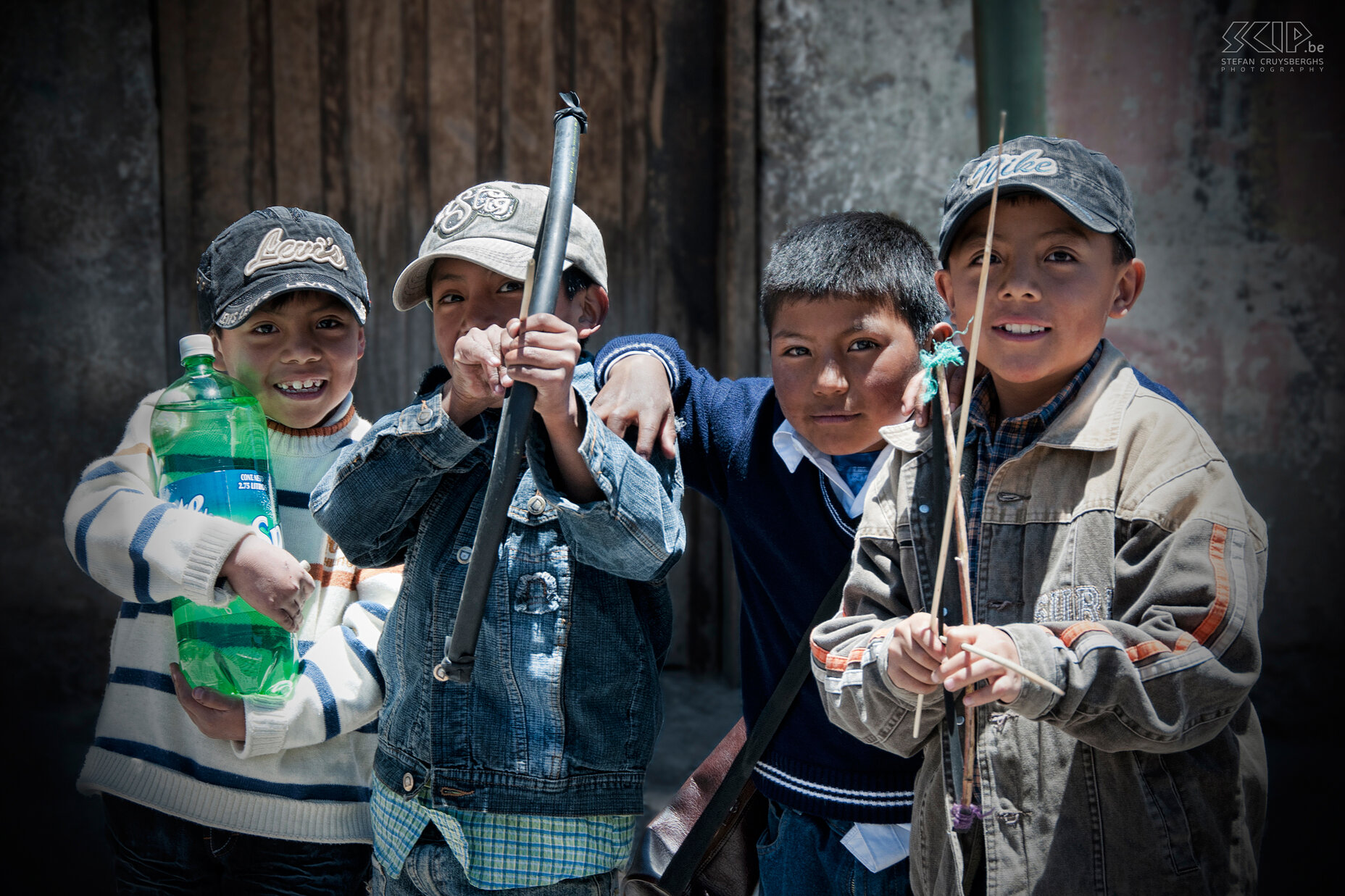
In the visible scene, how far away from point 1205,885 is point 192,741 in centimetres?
165

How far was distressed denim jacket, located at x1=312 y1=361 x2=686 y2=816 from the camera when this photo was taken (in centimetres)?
165

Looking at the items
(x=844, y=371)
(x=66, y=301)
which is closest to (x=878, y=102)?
(x=844, y=371)

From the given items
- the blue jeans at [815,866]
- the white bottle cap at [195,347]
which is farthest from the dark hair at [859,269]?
the white bottle cap at [195,347]

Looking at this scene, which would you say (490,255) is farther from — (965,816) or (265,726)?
(965,816)

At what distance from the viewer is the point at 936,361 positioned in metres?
1.47

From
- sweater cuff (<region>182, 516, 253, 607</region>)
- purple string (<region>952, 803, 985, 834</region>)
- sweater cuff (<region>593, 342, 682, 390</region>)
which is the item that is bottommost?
purple string (<region>952, 803, 985, 834</region>)

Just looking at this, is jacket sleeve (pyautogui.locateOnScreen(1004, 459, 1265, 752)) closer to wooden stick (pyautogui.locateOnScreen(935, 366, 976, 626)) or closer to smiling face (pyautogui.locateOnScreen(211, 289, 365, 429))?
wooden stick (pyautogui.locateOnScreen(935, 366, 976, 626))

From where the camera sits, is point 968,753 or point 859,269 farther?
point 859,269

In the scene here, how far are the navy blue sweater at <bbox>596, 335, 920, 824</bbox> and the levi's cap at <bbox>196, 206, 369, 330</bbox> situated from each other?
0.53 metres

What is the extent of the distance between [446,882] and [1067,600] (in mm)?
1042

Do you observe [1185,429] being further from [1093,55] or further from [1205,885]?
[1093,55]

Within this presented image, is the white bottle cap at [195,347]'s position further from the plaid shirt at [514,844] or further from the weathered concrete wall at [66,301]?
the weathered concrete wall at [66,301]

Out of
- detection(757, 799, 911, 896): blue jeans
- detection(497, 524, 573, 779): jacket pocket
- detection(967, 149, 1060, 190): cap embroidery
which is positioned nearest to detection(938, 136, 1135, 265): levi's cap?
detection(967, 149, 1060, 190): cap embroidery

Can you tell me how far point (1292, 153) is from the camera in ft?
12.1
